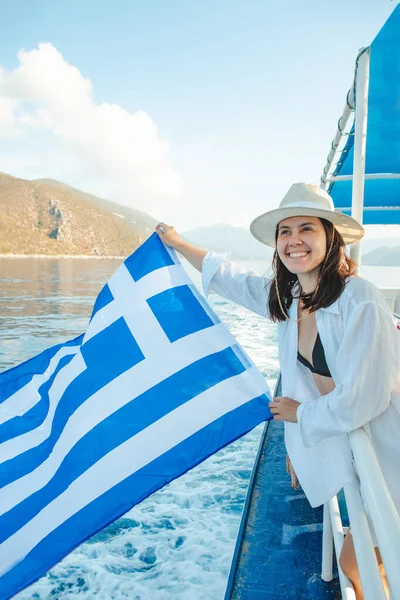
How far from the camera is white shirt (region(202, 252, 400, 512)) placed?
142 cm

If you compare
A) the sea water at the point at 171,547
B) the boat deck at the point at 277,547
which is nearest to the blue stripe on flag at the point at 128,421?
the boat deck at the point at 277,547

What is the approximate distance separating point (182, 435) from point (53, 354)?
3.53ft

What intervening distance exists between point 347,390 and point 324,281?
45cm

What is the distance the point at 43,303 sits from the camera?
22125mm

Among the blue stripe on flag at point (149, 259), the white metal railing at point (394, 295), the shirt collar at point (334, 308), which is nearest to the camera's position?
the shirt collar at point (334, 308)

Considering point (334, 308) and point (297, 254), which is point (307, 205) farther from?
point (334, 308)

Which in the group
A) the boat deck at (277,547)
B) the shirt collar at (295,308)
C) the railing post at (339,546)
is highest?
the shirt collar at (295,308)

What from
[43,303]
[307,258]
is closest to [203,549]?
[307,258]

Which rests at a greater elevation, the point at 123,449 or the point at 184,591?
the point at 123,449

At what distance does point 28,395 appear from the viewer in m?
2.44

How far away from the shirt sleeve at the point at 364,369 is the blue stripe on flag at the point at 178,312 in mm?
903

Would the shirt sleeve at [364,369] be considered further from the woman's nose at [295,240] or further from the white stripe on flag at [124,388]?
the white stripe on flag at [124,388]

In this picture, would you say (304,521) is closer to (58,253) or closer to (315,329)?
(315,329)

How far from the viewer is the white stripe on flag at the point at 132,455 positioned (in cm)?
180
